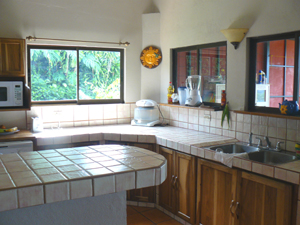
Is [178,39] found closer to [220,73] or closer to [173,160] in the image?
[220,73]

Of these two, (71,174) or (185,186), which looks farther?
(185,186)

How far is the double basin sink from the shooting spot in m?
2.62

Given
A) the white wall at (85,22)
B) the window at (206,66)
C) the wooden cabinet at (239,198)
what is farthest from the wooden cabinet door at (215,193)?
the white wall at (85,22)

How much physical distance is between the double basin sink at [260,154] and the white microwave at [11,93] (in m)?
2.28

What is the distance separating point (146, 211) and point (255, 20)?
2.43 m

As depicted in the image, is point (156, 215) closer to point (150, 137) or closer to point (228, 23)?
point (150, 137)

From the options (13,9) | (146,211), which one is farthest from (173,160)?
(13,9)

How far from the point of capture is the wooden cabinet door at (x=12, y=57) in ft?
11.2

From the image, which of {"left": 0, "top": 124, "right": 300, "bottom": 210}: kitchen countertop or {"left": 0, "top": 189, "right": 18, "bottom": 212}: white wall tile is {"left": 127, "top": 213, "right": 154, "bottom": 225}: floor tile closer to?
{"left": 0, "top": 124, "right": 300, "bottom": 210}: kitchen countertop

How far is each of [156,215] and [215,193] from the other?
1.01 meters

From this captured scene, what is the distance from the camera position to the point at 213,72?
365cm

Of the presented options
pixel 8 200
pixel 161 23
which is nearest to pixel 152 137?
pixel 161 23

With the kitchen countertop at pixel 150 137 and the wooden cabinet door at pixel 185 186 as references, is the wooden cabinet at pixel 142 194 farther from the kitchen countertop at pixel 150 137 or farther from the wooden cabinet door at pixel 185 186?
the wooden cabinet door at pixel 185 186

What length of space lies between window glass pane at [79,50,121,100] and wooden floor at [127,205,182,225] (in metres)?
1.65
